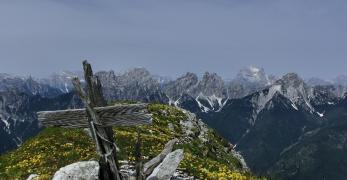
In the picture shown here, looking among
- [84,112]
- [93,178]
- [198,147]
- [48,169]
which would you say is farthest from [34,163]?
[84,112]

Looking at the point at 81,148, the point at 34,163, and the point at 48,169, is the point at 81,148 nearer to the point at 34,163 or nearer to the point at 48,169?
the point at 34,163

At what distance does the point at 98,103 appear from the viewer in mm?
13586

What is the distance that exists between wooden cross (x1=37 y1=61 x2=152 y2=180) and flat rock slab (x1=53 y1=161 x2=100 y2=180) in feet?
19.4

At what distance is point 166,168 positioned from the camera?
1723 centimetres

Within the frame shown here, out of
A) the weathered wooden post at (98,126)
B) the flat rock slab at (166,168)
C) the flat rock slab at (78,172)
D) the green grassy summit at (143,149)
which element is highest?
the weathered wooden post at (98,126)

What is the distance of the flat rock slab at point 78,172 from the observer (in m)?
19.4

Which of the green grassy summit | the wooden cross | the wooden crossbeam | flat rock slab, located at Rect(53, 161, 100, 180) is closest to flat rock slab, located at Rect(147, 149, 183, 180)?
the wooden cross

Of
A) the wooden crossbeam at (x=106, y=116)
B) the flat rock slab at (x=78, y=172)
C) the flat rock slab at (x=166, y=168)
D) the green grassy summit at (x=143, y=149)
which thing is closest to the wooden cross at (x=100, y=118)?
the wooden crossbeam at (x=106, y=116)

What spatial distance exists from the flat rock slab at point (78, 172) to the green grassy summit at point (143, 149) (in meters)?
6.31

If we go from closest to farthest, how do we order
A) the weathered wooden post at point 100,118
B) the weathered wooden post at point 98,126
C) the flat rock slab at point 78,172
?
the weathered wooden post at point 100,118 → the weathered wooden post at point 98,126 → the flat rock slab at point 78,172

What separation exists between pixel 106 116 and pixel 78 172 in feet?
23.7

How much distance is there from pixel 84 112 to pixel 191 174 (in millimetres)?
15187

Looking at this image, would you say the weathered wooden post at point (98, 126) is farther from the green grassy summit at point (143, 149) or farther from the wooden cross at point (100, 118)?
the green grassy summit at point (143, 149)

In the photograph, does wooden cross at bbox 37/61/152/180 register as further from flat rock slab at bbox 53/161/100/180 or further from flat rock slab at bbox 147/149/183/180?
flat rock slab at bbox 53/161/100/180
